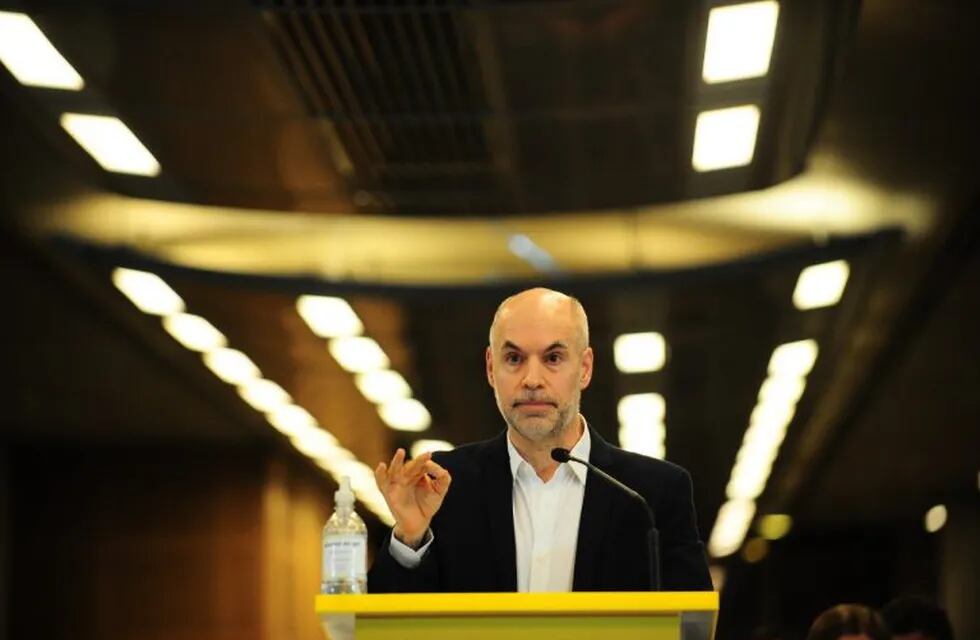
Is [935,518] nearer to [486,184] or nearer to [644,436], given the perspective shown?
[644,436]

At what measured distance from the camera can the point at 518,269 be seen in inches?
472

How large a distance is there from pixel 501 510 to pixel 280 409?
11.7 m

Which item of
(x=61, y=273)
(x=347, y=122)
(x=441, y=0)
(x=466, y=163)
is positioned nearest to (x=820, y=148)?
(x=466, y=163)

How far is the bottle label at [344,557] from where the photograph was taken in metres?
3.65

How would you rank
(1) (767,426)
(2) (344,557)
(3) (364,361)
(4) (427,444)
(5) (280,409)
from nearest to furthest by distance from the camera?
(2) (344,557)
(3) (364,361)
(5) (280,409)
(1) (767,426)
(4) (427,444)

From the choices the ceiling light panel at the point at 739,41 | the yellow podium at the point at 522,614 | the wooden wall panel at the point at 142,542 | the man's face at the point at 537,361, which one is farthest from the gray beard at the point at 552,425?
the wooden wall panel at the point at 142,542

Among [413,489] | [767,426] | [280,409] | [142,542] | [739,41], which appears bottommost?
[413,489]

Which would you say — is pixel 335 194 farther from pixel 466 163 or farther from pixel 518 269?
pixel 518 269

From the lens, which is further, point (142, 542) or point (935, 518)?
point (935, 518)

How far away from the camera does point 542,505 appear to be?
397cm

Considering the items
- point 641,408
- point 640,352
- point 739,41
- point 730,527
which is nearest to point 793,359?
point 640,352

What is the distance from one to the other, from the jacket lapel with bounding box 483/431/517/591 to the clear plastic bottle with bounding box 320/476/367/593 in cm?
29

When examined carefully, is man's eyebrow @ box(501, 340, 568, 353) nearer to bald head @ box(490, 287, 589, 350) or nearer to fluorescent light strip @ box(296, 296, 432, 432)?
bald head @ box(490, 287, 589, 350)

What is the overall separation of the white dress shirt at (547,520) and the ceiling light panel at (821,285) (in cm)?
676
